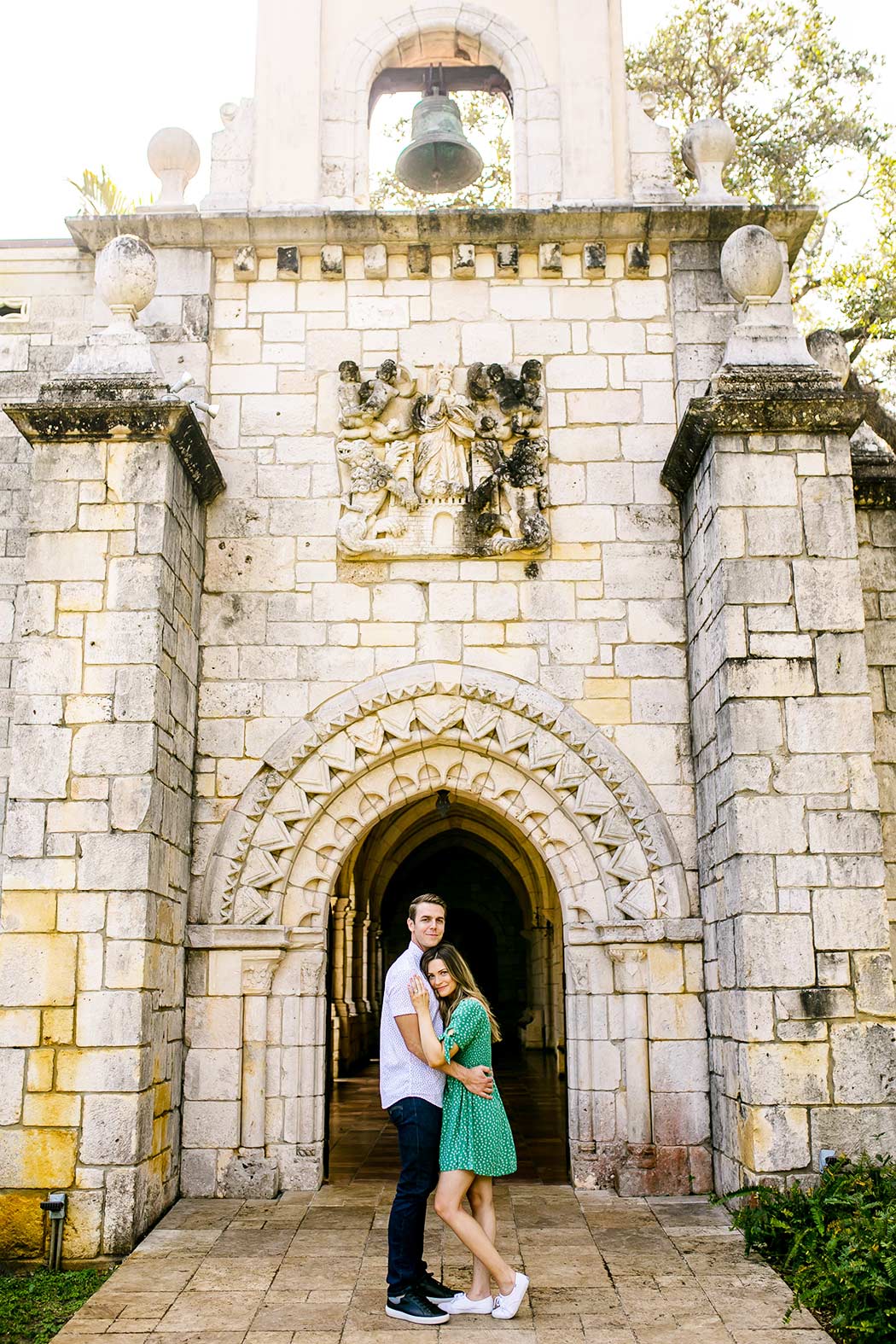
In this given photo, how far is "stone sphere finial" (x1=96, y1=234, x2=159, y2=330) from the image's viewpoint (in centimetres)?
648

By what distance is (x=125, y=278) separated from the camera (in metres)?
6.47

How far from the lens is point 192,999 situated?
6.31 metres

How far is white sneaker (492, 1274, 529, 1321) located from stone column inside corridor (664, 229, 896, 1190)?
4.73 feet

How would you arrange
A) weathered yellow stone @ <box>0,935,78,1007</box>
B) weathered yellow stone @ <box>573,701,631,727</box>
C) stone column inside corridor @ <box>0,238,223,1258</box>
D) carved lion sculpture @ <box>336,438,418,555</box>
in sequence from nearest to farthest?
stone column inside corridor @ <box>0,238,223,1258</box>, weathered yellow stone @ <box>0,935,78,1007</box>, weathered yellow stone @ <box>573,701,631,727</box>, carved lion sculpture @ <box>336,438,418,555</box>

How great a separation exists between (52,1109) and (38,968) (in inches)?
24.1

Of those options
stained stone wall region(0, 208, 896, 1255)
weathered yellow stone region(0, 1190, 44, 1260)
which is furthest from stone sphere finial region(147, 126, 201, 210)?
weathered yellow stone region(0, 1190, 44, 1260)

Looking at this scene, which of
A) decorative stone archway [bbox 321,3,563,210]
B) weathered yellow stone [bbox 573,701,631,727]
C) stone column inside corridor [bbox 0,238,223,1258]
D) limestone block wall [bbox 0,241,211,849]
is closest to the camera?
stone column inside corridor [bbox 0,238,223,1258]

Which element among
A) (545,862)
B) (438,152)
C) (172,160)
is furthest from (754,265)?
(172,160)

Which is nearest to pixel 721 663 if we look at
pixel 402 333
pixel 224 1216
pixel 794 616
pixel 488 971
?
pixel 794 616

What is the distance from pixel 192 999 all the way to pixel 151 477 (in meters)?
2.66

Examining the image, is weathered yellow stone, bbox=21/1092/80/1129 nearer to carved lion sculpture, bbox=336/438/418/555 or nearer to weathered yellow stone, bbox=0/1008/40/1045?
weathered yellow stone, bbox=0/1008/40/1045

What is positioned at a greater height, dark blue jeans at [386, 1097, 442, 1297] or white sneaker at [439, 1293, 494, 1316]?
dark blue jeans at [386, 1097, 442, 1297]

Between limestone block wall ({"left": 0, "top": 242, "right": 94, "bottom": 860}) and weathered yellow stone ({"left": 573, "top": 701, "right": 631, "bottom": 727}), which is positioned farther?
limestone block wall ({"left": 0, "top": 242, "right": 94, "bottom": 860})

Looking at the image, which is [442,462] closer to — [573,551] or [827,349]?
[573,551]
